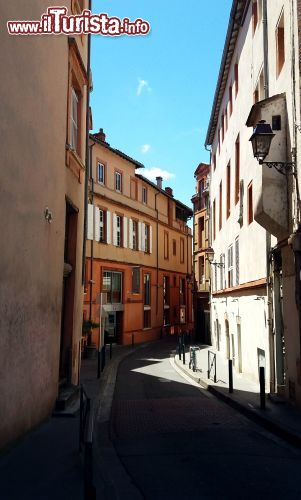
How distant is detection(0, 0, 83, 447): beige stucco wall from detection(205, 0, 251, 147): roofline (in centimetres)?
971

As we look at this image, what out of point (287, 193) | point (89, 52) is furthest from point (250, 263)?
point (89, 52)

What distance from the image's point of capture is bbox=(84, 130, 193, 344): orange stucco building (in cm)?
2989

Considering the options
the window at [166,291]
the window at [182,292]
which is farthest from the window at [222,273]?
the window at [182,292]

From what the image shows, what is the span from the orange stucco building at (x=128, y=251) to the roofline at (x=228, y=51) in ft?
22.7

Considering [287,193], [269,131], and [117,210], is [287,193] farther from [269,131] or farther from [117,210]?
[117,210]

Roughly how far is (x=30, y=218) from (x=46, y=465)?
3.55 metres

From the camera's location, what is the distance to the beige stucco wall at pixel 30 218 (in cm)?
673

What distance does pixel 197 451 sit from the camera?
7.33m

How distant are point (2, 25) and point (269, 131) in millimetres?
5314

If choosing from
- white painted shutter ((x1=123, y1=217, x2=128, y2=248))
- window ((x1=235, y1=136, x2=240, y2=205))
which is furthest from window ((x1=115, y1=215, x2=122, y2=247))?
window ((x1=235, y1=136, x2=240, y2=205))

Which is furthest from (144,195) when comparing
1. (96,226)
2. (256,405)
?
(256,405)

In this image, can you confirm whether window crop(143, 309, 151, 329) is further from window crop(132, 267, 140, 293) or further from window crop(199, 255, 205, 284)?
window crop(199, 255, 205, 284)

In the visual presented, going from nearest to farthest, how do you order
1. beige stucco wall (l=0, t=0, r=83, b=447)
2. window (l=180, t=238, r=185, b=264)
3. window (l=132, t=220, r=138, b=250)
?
beige stucco wall (l=0, t=0, r=83, b=447) < window (l=132, t=220, r=138, b=250) < window (l=180, t=238, r=185, b=264)

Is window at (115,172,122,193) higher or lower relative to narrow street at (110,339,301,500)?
higher
